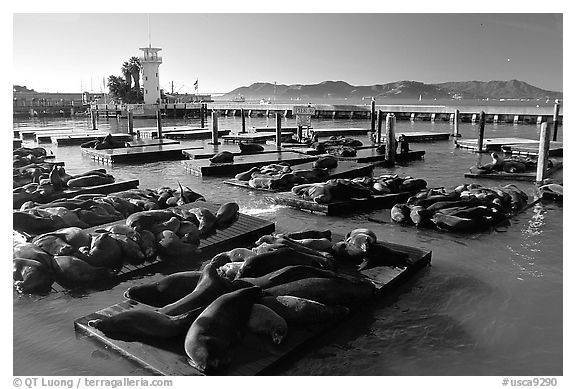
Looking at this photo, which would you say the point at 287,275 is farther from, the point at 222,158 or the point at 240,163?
the point at 222,158

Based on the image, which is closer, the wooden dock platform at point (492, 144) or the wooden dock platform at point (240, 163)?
the wooden dock platform at point (240, 163)

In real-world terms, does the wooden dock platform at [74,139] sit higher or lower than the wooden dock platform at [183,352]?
higher

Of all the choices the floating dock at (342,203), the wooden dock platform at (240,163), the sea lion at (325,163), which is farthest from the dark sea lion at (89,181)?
the sea lion at (325,163)

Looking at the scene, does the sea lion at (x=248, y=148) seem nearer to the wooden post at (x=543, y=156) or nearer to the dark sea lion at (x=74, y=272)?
the wooden post at (x=543, y=156)

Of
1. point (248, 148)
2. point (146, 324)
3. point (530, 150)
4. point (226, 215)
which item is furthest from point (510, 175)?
point (146, 324)

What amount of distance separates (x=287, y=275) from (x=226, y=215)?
3.97 m

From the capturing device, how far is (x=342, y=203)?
1154cm

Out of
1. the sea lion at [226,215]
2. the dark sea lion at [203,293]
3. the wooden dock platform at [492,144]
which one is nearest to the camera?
the dark sea lion at [203,293]

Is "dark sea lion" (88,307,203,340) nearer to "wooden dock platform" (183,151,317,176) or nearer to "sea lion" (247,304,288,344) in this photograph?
"sea lion" (247,304,288,344)

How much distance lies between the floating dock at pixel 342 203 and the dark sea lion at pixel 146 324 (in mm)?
6836

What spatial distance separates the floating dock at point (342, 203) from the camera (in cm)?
1141

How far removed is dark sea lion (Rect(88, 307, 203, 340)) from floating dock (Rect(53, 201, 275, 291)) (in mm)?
2106

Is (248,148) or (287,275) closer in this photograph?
(287,275)
